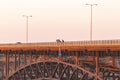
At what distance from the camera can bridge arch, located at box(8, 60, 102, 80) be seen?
59.0 metres

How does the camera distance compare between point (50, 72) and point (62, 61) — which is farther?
point (50, 72)

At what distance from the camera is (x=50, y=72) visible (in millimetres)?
67062

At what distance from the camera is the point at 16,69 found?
235 ft

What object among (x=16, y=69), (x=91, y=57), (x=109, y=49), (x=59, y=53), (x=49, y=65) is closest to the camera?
(x=109, y=49)

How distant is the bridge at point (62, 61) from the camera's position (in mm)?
52594

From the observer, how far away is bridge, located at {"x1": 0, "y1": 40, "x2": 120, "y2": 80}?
5259 cm

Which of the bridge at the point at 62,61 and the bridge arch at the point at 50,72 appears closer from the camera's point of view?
the bridge at the point at 62,61

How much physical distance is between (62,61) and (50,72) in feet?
20.7

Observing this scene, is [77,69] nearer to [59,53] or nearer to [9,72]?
[59,53]

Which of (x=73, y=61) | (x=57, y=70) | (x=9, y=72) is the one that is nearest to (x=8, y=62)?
(x=9, y=72)

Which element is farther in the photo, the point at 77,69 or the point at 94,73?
the point at 77,69

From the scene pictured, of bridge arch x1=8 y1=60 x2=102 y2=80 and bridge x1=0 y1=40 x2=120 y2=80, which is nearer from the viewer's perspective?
bridge x1=0 y1=40 x2=120 y2=80

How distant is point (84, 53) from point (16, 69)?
717 inches

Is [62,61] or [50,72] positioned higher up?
[62,61]
